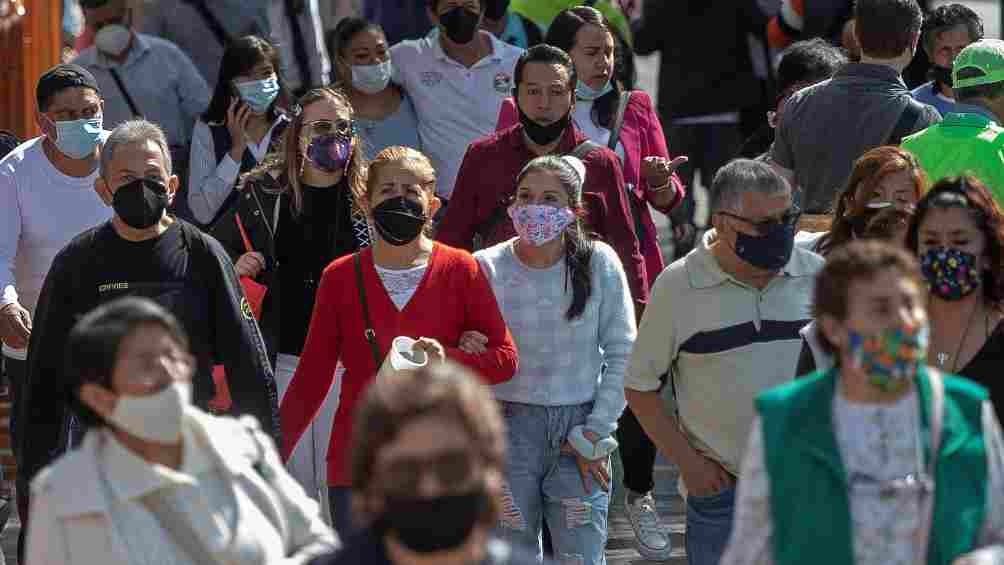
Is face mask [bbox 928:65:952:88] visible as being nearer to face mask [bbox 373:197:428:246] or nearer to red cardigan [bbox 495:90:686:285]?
red cardigan [bbox 495:90:686:285]

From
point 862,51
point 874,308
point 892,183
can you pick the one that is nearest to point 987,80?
point 862,51

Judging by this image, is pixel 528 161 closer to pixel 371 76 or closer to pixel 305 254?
pixel 305 254

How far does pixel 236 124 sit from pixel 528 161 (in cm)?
199

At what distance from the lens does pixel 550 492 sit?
7773mm

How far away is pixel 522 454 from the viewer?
7.76 metres

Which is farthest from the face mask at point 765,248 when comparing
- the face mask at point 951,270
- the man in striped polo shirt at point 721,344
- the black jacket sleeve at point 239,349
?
the black jacket sleeve at point 239,349

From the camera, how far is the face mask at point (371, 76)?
10531 millimetres

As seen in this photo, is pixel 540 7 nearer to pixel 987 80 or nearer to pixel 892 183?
pixel 987 80

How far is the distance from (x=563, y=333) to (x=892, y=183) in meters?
1.23

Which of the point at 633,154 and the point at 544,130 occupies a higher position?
the point at 544,130

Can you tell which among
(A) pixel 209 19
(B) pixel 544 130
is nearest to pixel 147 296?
(B) pixel 544 130

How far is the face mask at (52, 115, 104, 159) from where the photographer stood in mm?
8859

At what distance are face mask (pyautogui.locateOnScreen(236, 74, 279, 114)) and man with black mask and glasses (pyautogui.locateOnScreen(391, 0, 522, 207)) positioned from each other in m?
0.68

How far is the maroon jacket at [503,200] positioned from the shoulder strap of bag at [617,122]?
71 centimetres
